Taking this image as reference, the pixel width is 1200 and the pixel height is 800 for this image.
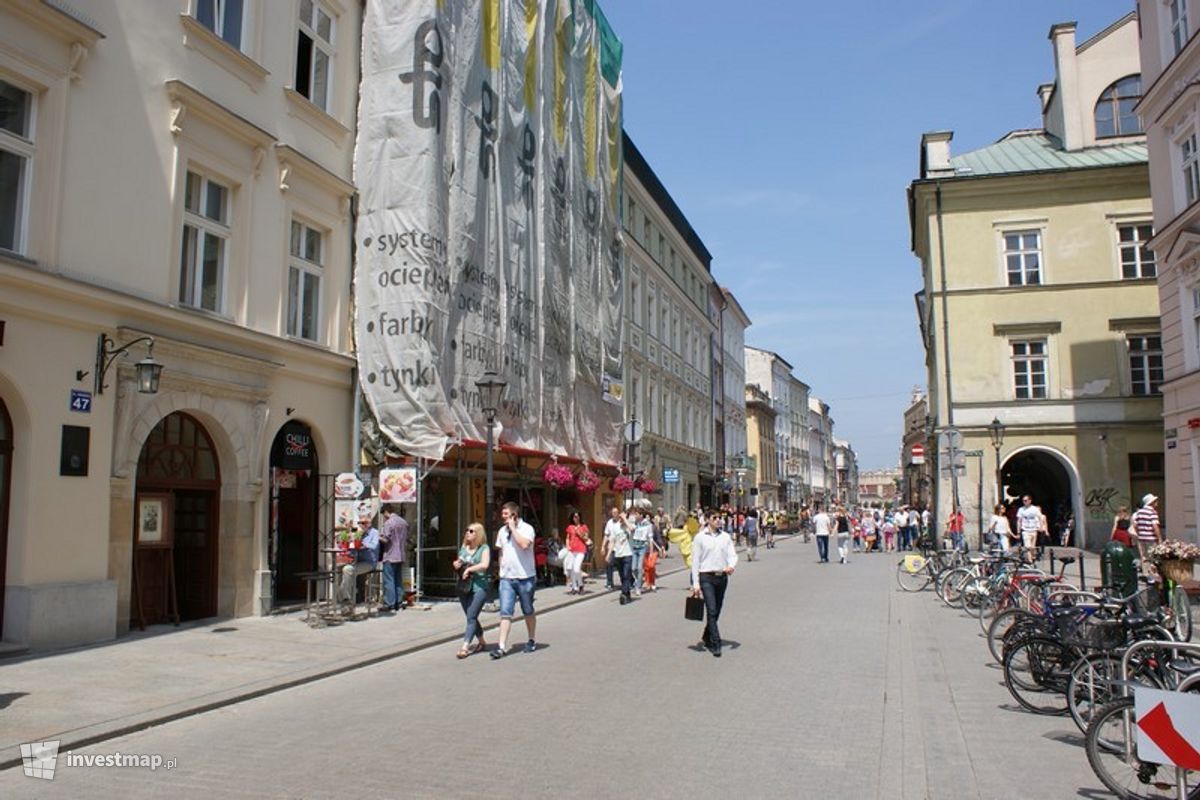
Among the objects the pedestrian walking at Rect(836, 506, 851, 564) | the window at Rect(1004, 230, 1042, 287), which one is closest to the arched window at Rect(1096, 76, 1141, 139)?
the window at Rect(1004, 230, 1042, 287)

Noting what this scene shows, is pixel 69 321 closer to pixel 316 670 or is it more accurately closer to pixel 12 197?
pixel 12 197

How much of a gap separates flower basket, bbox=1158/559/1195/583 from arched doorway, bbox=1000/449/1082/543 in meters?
24.7

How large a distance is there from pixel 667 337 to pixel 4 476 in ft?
112

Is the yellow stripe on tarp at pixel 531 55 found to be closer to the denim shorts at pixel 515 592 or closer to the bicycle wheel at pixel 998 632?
the denim shorts at pixel 515 592

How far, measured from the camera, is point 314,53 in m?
16.6

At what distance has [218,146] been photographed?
1388cm

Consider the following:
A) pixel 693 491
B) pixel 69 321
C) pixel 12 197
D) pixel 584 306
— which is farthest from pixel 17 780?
pixel 693 491

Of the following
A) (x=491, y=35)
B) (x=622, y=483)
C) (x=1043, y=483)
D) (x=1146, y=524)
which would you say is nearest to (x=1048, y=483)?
(x=1043, y=483)

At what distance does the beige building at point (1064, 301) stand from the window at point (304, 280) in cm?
2561

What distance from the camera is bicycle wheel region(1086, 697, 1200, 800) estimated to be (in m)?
5.62

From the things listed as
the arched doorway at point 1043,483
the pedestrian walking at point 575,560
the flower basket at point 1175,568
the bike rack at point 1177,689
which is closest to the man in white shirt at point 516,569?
the bike rack at point 1177,689

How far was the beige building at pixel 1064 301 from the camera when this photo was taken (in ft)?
112

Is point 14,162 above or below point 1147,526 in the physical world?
above

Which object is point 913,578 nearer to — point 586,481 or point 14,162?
point 586,481
